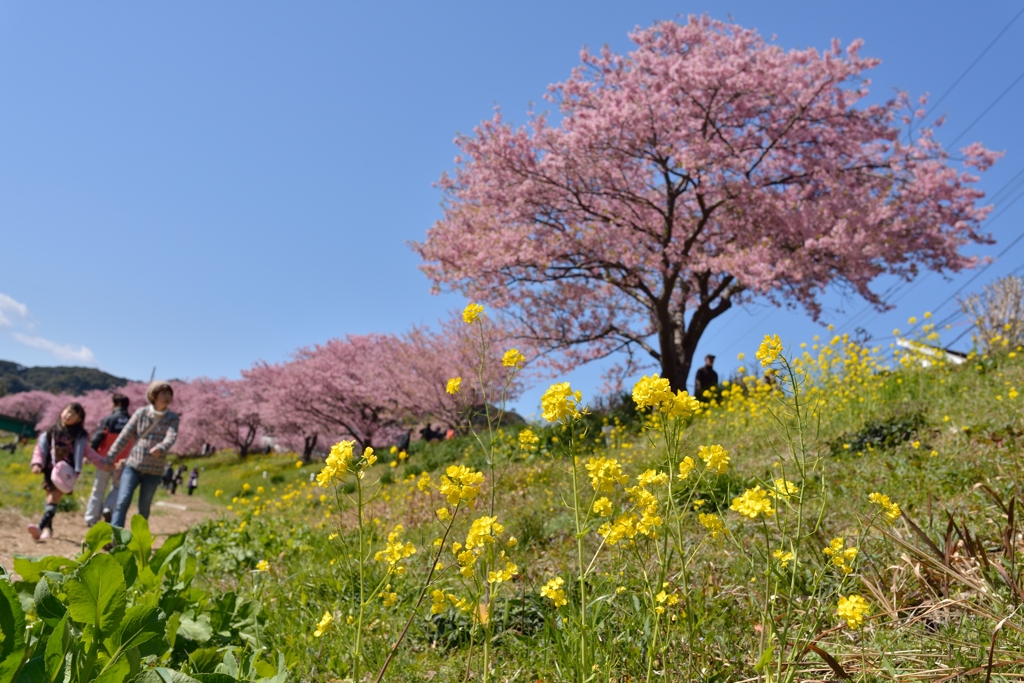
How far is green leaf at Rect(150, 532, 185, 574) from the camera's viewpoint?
259cm

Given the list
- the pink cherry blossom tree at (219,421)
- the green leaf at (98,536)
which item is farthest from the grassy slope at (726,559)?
the pink cherry blossom tree at (219,421)

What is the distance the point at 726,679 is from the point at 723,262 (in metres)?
10.7

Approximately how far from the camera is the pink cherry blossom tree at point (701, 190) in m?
11.9

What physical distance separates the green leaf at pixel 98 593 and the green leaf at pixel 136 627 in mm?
81

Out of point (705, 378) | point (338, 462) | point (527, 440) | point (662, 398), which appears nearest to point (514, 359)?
point (527, 440)

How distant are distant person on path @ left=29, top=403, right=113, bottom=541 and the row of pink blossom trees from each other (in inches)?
299

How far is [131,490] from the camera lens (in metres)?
6.63

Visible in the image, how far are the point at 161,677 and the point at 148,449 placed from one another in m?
6.02

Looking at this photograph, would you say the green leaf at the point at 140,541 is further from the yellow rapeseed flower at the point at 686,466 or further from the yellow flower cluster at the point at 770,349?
the yellow flower cluster at the point at 770,349

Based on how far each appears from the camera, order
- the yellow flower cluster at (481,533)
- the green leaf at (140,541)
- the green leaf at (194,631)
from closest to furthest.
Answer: the yellow flower cluster at (481,533) < the green leaf at (194,631) < the green leaf at (140,541)

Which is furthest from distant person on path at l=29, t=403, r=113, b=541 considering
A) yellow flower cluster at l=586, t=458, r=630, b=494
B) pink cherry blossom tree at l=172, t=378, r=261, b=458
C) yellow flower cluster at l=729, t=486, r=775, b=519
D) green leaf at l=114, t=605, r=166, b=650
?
pink cherry blossom tree at l=172, t=378, r=261, b=458

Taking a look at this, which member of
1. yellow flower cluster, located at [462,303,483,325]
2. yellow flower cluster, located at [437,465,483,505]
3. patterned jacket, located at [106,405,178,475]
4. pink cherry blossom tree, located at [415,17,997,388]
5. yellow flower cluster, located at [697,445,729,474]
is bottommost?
patterned jacket, located at [106,405,178,475]

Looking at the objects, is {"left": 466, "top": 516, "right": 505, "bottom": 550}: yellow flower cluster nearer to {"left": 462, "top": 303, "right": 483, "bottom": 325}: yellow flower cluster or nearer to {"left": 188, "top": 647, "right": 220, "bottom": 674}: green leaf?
{"left": 462, "top": 303, "right": 483, "bottom": 325}: yellow flower cluster

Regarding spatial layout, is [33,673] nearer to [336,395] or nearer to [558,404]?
[558,404]
